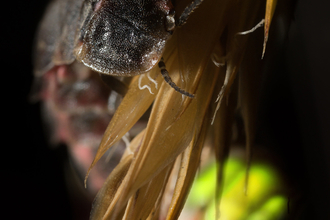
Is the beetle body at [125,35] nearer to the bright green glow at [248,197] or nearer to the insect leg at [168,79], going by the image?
the insect leg at [168,79]

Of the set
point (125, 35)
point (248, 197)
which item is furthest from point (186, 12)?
point (248, 197)

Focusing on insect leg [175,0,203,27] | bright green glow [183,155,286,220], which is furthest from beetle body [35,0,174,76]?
bright green glow [183,155,286,220]

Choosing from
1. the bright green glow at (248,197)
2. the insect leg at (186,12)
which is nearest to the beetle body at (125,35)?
the insect leg at (186,12)

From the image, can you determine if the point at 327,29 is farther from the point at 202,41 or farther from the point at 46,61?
the point at 46,61

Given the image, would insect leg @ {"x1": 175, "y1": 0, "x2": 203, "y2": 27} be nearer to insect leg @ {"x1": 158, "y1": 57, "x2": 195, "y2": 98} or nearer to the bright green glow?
insect leg @ {"x1": 158, "y1": 57, "x2": 195, "y2": 98}

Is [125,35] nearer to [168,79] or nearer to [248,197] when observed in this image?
[168,79]

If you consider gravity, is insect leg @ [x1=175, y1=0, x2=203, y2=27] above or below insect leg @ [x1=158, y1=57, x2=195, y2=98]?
above

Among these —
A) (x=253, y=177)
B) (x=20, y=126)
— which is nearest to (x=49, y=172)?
(x=20, y=126)

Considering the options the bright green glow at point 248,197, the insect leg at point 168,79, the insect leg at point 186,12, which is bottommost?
the bright green glow at point 248,197
